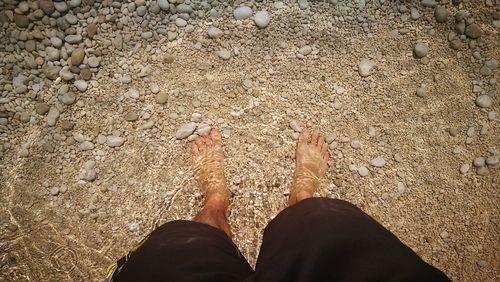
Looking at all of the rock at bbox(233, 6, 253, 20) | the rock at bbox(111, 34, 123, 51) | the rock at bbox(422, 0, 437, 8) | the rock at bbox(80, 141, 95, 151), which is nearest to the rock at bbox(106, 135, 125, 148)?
the rock at bbox(80, 141, 95, 151)

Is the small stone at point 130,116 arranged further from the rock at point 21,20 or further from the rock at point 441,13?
the rock at point 441,13

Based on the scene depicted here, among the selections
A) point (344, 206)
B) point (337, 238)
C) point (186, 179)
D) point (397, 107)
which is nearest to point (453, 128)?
point (397, 107)

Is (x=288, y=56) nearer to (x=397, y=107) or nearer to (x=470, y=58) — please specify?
(x=397, y=107)

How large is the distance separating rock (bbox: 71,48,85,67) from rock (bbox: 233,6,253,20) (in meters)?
0.89

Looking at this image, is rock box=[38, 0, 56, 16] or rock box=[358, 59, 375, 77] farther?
rock box=[358, 59, 375, 77]

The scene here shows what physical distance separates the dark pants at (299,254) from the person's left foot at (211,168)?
1.34ft

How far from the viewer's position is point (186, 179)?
2221 mm

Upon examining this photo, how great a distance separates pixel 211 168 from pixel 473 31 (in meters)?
1.70

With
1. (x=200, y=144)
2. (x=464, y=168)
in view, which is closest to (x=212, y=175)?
(x=200, y=144)

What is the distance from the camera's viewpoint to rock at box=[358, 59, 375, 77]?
7.20ft

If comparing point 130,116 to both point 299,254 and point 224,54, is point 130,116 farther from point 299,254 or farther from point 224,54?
point 299,254

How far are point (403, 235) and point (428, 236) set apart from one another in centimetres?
14

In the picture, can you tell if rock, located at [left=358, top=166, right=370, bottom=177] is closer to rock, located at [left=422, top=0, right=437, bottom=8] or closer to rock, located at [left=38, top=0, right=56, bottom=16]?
rock, located at [left=422, top=0, right=437, bottom=8]

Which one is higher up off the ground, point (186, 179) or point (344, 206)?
point (344, 206)
